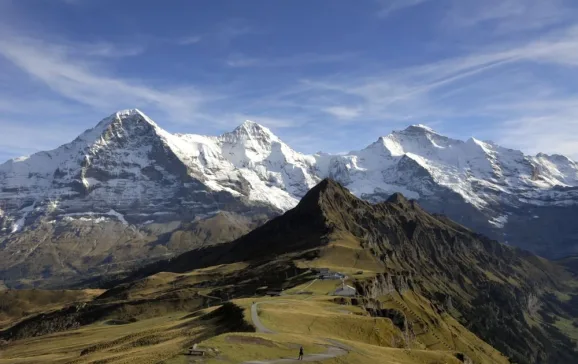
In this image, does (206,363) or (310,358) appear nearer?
(206,363)

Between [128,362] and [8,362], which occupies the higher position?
[128,362]

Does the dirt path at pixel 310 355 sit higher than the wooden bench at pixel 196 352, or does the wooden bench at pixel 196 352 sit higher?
the wooden bench at pixel 196 352

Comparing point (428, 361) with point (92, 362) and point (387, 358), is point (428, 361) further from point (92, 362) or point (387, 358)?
point (92, 362)

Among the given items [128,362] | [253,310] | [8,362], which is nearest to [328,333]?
[253,310]

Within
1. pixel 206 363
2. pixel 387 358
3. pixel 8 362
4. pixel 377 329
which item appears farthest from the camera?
pixel 8 362

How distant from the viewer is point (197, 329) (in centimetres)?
9781

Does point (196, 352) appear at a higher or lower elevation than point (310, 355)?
higher

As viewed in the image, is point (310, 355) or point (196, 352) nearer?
point (196, 352)

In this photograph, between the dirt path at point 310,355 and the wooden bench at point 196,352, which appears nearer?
the wooden bench at point 196,352

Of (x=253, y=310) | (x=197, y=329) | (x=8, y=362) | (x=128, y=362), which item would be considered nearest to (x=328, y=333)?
(x=253, y=310)

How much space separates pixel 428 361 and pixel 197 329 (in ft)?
142

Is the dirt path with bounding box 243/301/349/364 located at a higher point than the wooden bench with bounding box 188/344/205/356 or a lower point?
lower

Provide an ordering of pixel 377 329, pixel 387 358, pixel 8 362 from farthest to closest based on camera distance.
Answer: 1. pixel 8 362
2. pixel 377 329
3. pixel 387 358

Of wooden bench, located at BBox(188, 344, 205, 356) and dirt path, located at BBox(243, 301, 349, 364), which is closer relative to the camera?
wooden bench, located at BBox(188, 344, 205, 356)
